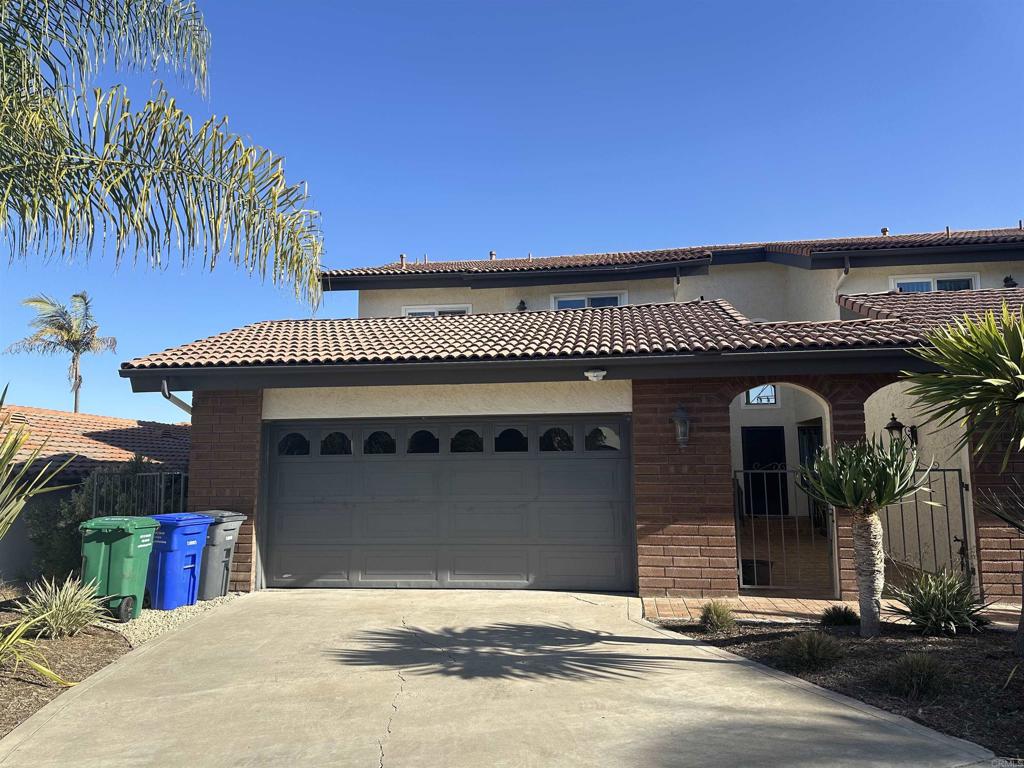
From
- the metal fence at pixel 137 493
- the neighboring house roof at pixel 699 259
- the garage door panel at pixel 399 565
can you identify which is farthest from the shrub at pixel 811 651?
the neighboring house roof at pixel 699 259

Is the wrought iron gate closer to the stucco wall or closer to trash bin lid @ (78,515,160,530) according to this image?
the stucco wall

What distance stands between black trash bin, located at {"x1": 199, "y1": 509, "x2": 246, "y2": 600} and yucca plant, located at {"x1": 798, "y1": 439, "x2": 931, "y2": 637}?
24.2 ft

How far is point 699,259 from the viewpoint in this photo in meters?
15.6

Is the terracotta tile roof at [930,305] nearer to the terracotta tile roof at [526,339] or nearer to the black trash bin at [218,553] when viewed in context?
the terracotta tile roof at [526,339]

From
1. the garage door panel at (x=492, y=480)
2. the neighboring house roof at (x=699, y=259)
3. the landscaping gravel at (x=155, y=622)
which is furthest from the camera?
the neighboring house roof at (x=699, y=259)

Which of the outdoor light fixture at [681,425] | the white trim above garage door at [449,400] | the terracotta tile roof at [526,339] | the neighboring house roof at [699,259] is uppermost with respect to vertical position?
the neighboring house roof at [699,259]

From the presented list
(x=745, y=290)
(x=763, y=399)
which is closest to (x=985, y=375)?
(x=763, y=399)

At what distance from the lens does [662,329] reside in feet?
32.8

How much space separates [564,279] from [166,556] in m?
11.1

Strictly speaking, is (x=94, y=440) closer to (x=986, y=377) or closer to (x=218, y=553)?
(x=218, y=553)

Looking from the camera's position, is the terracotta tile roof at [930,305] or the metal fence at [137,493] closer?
the metal fence at [137,493]

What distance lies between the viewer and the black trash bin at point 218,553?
862cm

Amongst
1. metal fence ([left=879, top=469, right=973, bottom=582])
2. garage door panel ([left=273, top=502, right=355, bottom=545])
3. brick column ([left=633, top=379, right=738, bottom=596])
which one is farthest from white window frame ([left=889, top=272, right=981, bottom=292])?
garage door panel ([left=273, top=502, right=355, bottom=545])

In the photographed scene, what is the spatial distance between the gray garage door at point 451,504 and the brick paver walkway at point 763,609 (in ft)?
3.04
